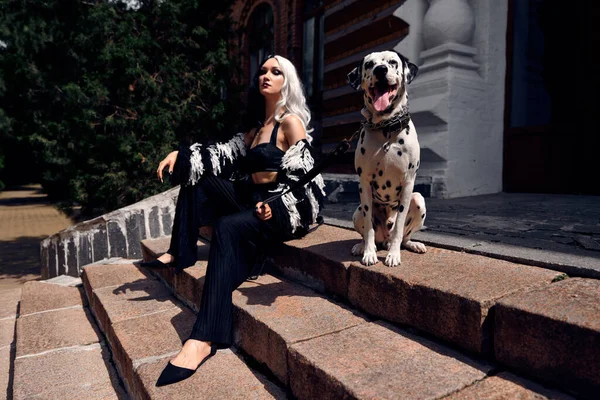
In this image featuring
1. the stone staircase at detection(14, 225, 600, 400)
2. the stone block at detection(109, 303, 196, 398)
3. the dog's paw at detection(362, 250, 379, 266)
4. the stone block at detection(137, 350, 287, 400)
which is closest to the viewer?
the stone staircase at detection(14, 225, 600, 400)

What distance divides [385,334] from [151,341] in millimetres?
1372

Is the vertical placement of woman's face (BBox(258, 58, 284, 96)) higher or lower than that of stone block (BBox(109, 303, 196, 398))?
higher

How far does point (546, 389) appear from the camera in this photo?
55.2 inches

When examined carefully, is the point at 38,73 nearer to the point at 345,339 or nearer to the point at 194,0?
the point at 194,0

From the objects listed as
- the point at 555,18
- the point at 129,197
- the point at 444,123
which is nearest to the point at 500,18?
the point at 555,18

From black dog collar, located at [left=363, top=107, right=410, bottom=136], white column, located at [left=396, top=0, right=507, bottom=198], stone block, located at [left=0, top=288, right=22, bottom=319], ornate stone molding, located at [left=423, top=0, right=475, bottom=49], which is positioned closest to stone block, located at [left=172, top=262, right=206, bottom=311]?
black dog collar, located at [left=363, top=107, right=410, bottom=136]

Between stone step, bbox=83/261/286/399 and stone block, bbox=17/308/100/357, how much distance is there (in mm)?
116

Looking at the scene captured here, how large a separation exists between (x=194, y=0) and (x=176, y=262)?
4.84 meters

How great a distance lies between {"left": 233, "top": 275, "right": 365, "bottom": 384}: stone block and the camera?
1890 millimetres

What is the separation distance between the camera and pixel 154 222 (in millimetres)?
4711

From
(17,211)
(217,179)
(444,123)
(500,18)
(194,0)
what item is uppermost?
(194,0)

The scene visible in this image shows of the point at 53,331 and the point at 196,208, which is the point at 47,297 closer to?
the point at 53,331

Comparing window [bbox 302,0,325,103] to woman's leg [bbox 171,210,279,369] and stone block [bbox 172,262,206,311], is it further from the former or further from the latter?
woman's leg [bbox 171,210,279,369]

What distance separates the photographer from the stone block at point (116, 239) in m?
4.62
